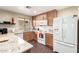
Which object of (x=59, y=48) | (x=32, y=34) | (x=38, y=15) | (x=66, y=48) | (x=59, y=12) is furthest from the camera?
(x=32, y=34)

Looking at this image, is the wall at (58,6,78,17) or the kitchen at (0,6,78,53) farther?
the kitchen at (0,6,78,53)

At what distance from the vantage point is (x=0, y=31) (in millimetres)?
2443

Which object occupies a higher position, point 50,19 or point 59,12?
point 59,12

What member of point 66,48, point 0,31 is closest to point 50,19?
point 66,48

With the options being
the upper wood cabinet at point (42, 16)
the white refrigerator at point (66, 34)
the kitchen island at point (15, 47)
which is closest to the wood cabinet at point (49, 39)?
the white refrigerator at point (66, 34)

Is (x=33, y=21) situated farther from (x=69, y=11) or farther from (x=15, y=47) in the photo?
(x=15, y=47)

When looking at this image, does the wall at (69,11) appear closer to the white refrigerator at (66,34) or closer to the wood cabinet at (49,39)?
the white refrigerator at (66,34)

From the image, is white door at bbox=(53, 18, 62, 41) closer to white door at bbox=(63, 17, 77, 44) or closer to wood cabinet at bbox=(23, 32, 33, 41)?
white door at bbox=(63, 17, 77, 44)

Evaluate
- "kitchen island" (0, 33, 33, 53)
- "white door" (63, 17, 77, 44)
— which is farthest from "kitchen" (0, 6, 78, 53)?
"kitchen island" (0, 33, 33, 53)

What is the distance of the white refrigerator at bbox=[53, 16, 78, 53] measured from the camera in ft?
5.26

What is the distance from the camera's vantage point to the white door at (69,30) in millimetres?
1593

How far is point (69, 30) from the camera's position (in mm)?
1693
